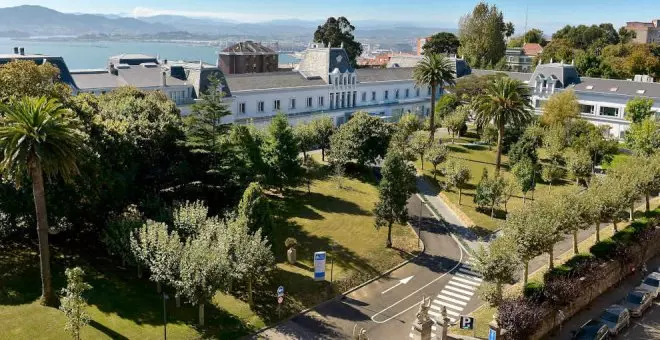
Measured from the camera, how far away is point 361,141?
220 ft

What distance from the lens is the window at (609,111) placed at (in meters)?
97.6

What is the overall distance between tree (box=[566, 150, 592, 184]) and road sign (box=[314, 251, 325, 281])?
3683 cm

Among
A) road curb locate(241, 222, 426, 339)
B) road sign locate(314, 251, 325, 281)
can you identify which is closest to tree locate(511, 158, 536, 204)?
road curb locate(241, 222, 426, 339)

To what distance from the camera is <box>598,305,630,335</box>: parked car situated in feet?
117

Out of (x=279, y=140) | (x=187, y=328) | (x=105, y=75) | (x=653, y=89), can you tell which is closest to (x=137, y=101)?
(x=279, y=140)

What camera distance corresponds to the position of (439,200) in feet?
206

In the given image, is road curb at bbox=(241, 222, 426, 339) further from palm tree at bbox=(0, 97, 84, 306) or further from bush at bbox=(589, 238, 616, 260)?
palm tree at bbox=(0, 97, 84, 306)

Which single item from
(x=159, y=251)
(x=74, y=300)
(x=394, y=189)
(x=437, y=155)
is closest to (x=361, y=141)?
(x=437, y=155)

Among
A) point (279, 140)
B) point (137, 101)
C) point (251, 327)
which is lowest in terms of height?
point (251, 327)

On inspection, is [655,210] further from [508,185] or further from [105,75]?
[105,75]

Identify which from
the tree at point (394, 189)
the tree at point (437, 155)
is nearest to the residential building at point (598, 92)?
the tree at point (437, 155)

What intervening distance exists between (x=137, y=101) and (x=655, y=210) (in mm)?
49839

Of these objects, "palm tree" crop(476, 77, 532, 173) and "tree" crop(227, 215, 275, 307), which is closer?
"tree" crop(227, 215, 275, 307)

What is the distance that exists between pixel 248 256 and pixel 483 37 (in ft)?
410
